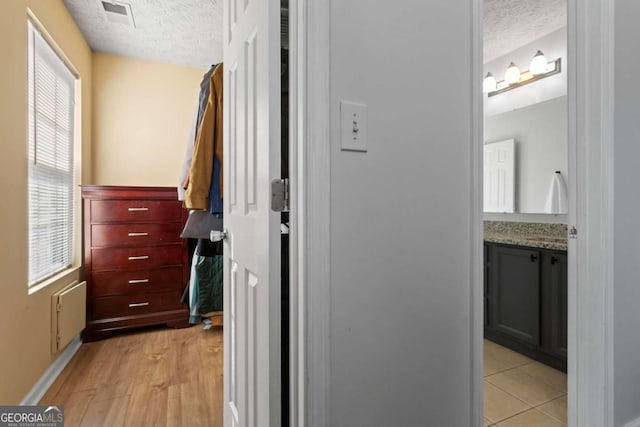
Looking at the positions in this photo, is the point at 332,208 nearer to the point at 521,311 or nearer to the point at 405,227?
the point at 405,227

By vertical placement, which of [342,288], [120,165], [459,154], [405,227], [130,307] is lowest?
[130,307]

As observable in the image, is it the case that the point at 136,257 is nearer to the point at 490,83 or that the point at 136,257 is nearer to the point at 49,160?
the point at 49,160

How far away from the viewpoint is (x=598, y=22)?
1306 millimetres

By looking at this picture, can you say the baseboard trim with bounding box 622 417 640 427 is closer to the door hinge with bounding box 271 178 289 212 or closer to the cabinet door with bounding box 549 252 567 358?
the cabinet door with bounding box 549 252 567 358

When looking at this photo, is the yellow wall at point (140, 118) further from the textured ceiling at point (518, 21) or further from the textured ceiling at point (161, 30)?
the textured ceiling at point (518, 21)

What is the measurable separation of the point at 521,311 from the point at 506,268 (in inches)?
12.1

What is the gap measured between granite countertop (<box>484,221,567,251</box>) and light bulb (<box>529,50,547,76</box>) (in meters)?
1.25

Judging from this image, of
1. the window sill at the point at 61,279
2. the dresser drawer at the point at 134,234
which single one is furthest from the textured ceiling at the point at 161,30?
the window sill at the point at 61,279

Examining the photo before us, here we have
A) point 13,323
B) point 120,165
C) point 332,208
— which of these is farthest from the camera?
point 120,165

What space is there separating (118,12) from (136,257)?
1.90m

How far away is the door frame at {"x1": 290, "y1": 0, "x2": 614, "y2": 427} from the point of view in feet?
2.52

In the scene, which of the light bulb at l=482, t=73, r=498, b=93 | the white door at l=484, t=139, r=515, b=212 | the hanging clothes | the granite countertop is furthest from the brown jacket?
the light bulb at l=482, t=73, r=498, b=93

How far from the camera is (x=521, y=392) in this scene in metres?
1.90

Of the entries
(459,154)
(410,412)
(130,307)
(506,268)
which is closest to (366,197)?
(459,154)
